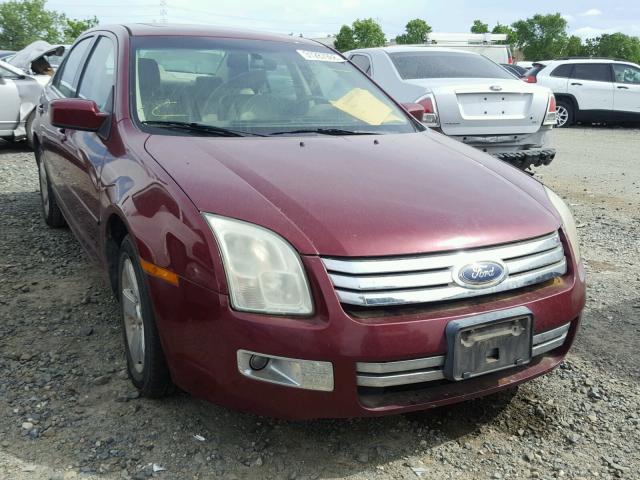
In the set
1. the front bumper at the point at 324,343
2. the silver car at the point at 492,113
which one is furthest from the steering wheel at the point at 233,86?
the silver car at the point at 492,113

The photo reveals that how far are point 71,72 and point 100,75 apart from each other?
893mm

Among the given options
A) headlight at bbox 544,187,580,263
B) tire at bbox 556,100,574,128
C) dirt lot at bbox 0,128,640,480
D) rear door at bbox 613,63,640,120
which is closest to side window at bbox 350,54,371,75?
dirt lot at bbox 0,128,640,480

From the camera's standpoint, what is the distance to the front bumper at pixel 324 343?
6.73 ft

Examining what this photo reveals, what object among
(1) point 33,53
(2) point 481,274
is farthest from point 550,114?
(1) point 33,53

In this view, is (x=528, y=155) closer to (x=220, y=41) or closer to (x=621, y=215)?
(x=621, y=215)

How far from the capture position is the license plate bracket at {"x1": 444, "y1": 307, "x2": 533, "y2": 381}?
2123mm

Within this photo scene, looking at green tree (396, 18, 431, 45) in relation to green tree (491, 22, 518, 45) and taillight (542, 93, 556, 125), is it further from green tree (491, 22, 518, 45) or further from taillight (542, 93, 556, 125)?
taillight (542, 93, 556, 125)

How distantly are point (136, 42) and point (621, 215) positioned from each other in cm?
478

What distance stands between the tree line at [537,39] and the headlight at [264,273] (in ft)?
227

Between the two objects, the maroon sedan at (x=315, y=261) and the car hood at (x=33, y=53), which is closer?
the maroon sedan at (x=315, y=261)

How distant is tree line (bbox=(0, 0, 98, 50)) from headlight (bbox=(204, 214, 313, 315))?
68640 millimetres

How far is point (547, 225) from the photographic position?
8.18ft

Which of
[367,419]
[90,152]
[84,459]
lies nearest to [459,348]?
[367,419]

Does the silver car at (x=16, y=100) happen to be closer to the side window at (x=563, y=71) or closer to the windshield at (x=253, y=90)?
the windshield at (x=253, y=90)
